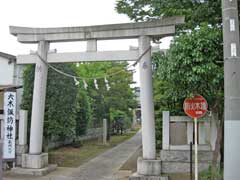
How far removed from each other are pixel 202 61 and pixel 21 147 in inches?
309

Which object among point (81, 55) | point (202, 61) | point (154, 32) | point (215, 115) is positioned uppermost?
point (154, 32)

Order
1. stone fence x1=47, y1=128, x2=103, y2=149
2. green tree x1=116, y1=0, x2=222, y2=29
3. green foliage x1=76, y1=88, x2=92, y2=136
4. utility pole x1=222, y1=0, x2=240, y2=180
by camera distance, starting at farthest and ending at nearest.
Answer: green foliage x1=76, y1=88, x2=92, y2=136, stone fence x1=47, y1=128, x2=103, y2=149, green tree x1=116, y1=0, x2=222, y2=29, utility pole x1=222, y1=0, x2=240, y2=180

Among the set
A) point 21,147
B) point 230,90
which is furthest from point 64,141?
point 230,90

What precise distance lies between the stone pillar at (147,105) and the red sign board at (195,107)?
2434 millimetres

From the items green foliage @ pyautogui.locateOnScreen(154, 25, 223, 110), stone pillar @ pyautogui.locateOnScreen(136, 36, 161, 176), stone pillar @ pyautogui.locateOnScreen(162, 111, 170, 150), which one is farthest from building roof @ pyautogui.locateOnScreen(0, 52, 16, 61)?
green foliage @ pyautogui.locateOnScreen(154, 25, 223, 110)

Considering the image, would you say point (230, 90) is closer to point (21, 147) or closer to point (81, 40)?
point (81, 40)

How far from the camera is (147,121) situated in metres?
10.6

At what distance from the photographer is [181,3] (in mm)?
9891

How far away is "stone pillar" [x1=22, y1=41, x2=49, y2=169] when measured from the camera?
11.6m

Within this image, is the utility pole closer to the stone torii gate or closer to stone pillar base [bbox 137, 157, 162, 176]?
the stone torii gate

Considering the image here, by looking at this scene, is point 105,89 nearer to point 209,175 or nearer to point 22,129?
point 22,129

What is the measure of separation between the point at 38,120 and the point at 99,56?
10.9 ft

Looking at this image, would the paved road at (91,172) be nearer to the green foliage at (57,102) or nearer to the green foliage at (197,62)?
the green foliage at (57,102)

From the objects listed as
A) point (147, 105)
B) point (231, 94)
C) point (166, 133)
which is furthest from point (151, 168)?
point (231, 94)
